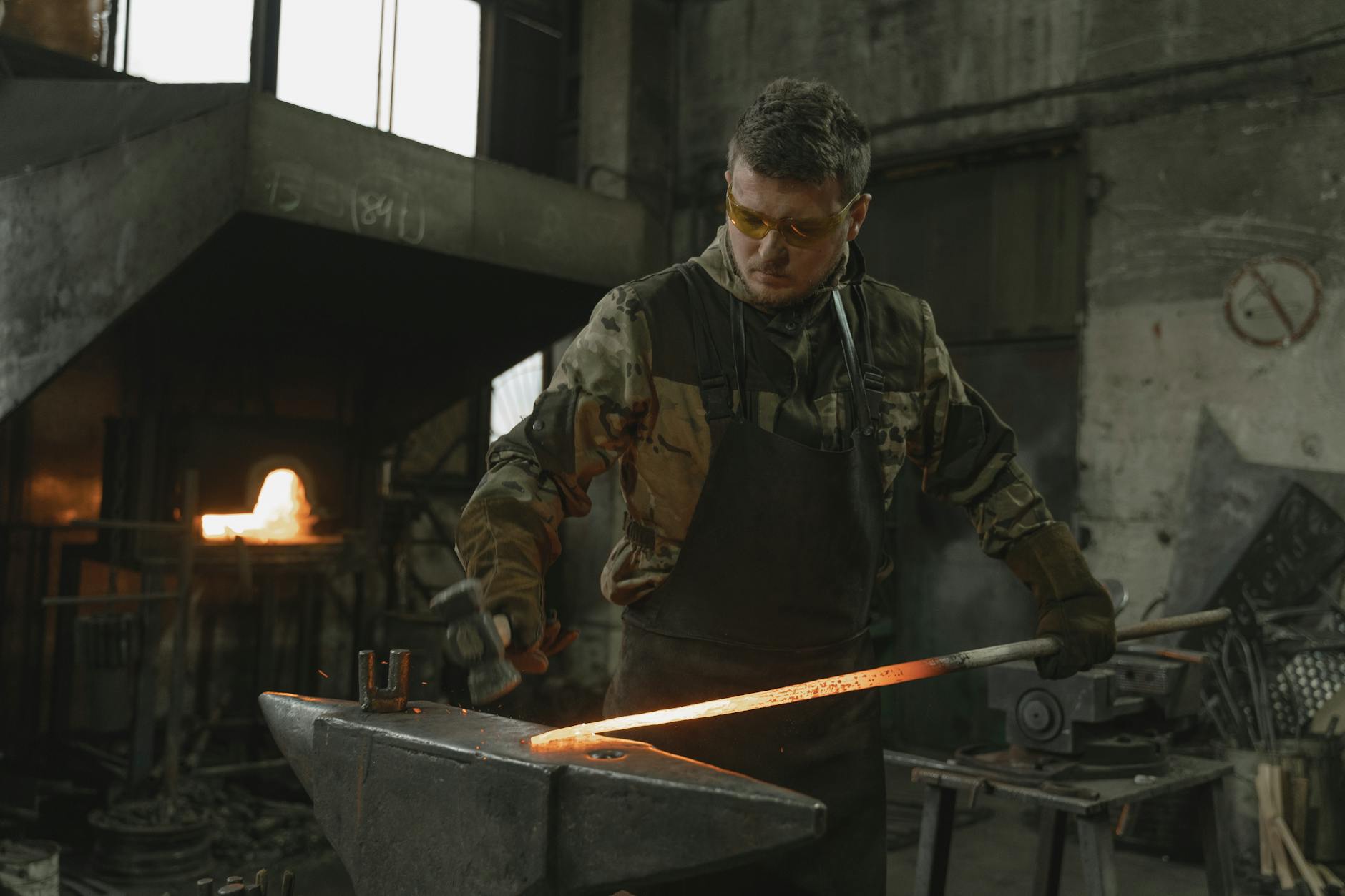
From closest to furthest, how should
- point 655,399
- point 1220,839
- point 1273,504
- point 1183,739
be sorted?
point 655,399
point 1220,839
point 1183,739
point 1273,504

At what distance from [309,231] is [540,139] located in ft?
12.2

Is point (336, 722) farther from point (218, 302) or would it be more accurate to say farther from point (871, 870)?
point (218, 302)

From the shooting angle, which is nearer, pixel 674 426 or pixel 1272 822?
pixel 674 426

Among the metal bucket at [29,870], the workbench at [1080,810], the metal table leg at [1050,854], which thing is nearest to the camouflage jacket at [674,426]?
the workbench at [1080,810]

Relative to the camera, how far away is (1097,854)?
2.80 meters

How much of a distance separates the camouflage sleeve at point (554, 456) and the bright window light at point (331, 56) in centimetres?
459

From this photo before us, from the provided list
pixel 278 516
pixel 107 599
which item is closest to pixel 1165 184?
pixel 278 516

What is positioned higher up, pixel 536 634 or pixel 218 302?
pixel 218 302

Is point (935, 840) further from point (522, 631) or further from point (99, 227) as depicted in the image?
point (99, 227)

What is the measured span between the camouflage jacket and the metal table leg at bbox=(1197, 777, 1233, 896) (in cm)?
157

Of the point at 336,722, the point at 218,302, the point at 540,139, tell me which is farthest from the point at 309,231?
the point at 540,139

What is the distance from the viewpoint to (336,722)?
1620 mm

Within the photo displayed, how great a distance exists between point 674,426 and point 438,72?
5.61 m

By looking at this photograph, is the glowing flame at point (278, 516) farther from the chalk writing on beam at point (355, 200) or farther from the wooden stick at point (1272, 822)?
the wooden stick at point (1272, 822)
